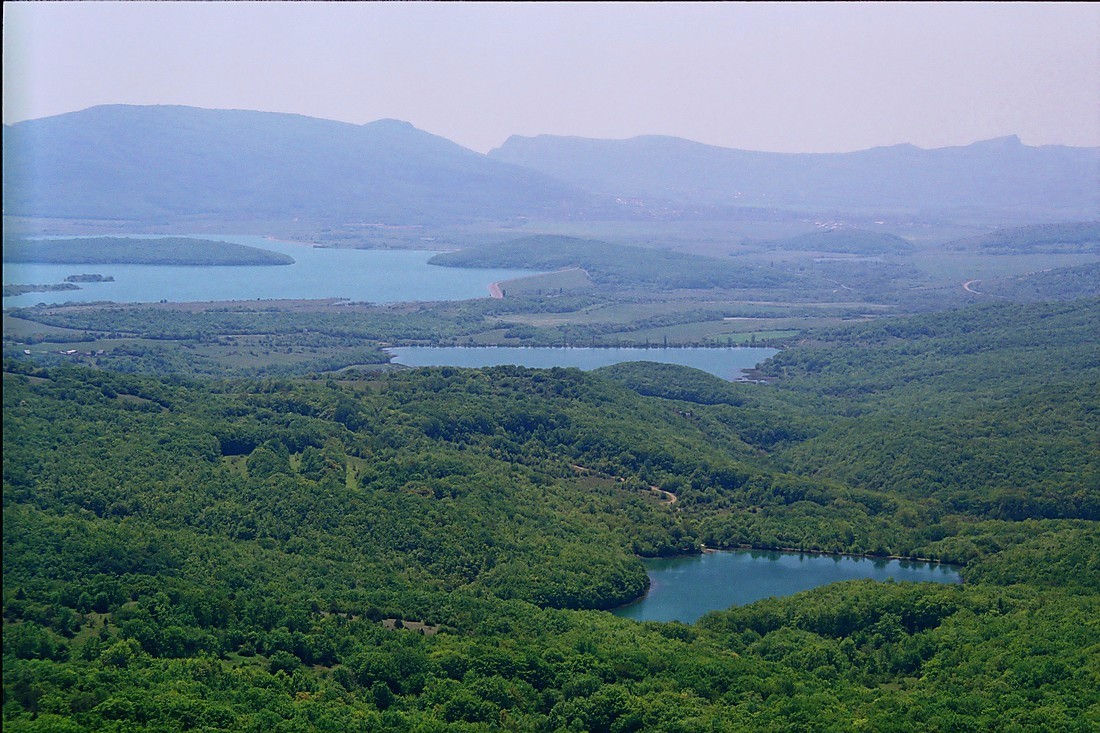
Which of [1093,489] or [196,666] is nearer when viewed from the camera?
[196,666]

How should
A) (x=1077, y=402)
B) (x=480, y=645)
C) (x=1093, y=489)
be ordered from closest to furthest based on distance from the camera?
(x=480, y=645), (x=1093, y=489), (x=1077, y=402)

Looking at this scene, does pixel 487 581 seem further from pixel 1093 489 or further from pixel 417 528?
pixel 1093 489

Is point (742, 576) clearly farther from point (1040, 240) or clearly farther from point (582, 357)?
point (1040, 240)

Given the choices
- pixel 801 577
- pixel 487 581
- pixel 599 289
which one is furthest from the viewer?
pixel 599 289

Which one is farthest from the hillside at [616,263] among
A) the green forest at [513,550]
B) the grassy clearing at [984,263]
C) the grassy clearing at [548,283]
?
the green forest at [513,550]

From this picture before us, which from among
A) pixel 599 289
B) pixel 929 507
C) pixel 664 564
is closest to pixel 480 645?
pixel 664 564

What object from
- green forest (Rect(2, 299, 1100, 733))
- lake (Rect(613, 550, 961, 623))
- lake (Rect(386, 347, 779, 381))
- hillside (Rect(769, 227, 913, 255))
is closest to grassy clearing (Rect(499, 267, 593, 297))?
lake (Rect(386, 347, 779, 381))

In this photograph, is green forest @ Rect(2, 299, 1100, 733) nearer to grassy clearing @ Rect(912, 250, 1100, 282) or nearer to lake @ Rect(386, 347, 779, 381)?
lake @ Rect(386, 347, 779, 381)
